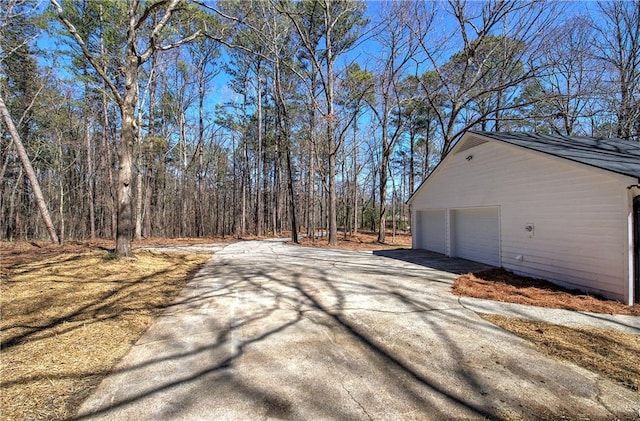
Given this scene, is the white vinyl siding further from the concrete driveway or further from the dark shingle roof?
the concrete driveway

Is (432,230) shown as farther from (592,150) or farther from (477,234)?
(592,150)

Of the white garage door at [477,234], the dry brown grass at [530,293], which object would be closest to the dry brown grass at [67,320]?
the dry brown grass at [530,293]

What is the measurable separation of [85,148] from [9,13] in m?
9.63

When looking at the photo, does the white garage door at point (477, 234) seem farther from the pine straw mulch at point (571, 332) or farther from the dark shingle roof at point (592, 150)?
the pine straw mulch at point (571, 332)

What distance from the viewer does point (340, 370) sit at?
269 cm

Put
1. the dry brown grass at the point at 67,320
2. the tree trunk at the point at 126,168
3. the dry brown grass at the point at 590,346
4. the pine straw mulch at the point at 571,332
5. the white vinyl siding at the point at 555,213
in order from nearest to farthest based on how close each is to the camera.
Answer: the dry brown grass at the point at 67,320 < the dry brown grass at the point at 590,346 < the pine straw mulch at the point at 571,332 < the white vinyl siding at the point at 555,213 < the tree trunk at the point at 126,168

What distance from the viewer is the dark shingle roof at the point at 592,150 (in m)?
5.29

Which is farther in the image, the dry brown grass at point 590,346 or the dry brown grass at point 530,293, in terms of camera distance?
the dry brown grass at point 530,293

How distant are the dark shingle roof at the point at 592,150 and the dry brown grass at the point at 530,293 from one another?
211cm

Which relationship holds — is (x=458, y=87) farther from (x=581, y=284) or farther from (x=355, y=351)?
(x=355, y=351)

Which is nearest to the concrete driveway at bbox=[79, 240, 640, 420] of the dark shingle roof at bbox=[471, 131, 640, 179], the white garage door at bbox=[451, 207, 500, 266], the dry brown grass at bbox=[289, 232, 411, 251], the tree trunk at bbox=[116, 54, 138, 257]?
the tree trunk at bbox=[116, 54, 138, 257]

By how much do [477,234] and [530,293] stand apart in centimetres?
396

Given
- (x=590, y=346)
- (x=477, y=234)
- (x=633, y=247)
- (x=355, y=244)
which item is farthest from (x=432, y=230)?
(x=590, y=346)

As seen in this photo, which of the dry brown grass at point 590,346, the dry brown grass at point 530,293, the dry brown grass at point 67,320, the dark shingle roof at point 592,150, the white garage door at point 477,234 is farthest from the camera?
the white garage door at point 477,234
